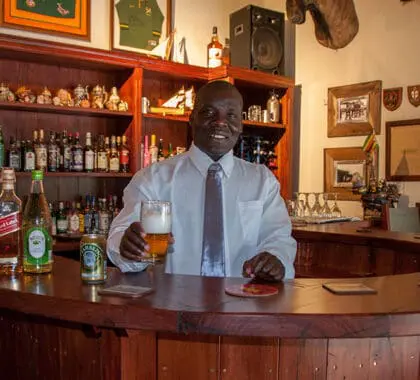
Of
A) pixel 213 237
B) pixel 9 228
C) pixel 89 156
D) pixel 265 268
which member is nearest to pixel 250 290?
pixel 265 268

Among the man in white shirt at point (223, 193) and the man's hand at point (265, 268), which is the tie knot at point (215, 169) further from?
the man's hand at point (265, 268)

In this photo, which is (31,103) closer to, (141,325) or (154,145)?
(154,145)

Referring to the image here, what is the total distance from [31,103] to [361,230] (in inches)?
90.9

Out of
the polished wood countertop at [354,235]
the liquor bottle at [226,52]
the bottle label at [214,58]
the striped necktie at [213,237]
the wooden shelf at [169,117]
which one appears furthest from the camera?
the liquor bottle at [226,52]

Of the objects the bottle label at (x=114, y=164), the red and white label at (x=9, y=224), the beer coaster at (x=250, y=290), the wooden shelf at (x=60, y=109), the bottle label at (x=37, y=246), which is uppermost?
the wooden shelf at (x=60, y=109)

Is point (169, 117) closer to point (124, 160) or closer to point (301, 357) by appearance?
point (124, 160)

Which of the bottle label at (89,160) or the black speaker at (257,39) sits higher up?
the black speaker at (257,39)

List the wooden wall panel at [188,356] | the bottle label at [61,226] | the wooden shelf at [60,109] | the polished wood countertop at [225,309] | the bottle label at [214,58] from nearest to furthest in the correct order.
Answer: the polished wood countertop at [225,309], the wooden wall panel at [188,356], the wooden shelf at [60,109], the bottle label at [61,226], the bottle label at [214,58]

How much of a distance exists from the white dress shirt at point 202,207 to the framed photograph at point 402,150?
2.43 meters

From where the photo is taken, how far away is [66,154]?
12.3ft

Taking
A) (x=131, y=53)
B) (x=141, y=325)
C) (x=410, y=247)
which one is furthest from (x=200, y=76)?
(x=141, y=325)

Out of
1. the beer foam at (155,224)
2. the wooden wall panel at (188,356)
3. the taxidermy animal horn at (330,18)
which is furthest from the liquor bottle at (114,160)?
the wooden wall panel at (188,356)

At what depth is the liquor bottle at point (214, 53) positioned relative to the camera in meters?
4.49

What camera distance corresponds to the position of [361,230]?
10.0ft
